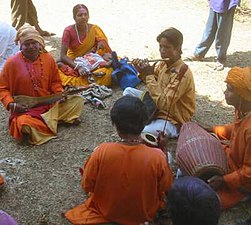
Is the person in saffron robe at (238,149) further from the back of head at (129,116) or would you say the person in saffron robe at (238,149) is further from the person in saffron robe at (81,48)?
the person in saffron robe at (81,48)

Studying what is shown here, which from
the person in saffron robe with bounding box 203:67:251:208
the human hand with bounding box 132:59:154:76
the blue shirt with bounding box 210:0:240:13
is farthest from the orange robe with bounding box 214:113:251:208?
the blue shirt with bounding box 210:0:240:13

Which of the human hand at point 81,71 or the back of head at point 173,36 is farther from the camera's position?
the human hand at point 81,71

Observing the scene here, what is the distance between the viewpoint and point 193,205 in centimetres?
191

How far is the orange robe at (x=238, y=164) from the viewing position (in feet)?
10.9

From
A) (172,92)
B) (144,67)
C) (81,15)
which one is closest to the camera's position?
(172,92)

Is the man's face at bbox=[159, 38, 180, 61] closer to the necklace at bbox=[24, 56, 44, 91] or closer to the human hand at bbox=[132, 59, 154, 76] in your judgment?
the human hand at bbox=[132, 59, 154, 76]

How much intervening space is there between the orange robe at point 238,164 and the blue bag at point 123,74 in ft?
8.00

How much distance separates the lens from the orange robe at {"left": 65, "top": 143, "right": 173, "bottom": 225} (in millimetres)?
2932

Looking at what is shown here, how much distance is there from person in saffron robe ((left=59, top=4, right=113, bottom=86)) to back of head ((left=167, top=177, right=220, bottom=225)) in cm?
399

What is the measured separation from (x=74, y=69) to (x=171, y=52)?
1946 mm

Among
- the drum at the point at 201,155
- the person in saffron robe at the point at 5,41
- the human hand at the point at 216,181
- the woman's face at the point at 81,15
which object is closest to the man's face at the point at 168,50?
the drum at the point at 201,155

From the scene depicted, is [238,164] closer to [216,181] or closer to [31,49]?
[216,181]

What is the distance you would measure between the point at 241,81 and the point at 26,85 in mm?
2433

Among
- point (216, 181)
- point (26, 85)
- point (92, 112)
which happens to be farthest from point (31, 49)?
point (216, 181)
